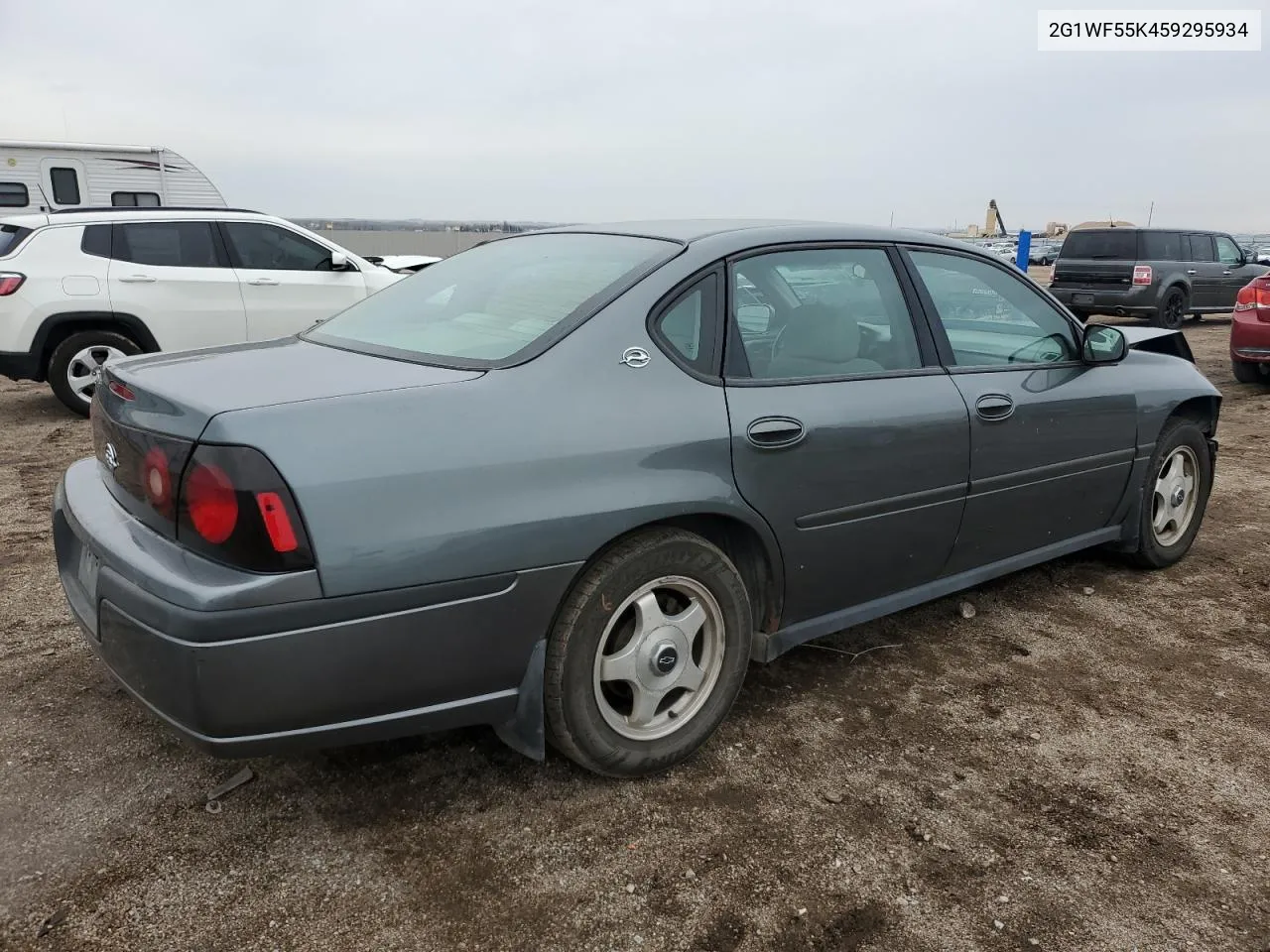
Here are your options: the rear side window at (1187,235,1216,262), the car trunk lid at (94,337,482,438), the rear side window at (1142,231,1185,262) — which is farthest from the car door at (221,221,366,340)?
the rear side window at (1187,235,1216,262)

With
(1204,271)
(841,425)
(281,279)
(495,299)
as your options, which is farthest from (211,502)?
(1204,271)

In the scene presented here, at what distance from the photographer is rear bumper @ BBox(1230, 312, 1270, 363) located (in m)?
8.95

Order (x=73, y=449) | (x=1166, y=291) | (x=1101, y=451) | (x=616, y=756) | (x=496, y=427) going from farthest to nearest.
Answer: (x=1166, y=291), (x=73, y=449), (x=1101, y=451), (x=616, y=756), (x=496, y=427)

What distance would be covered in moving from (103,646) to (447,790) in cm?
94

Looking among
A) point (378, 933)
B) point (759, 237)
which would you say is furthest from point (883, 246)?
point (378, 933)

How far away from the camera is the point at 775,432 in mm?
2691

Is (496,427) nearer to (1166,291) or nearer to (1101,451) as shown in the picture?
(1101,451)

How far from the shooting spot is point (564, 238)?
322 cm

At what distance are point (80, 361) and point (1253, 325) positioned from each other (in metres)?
10.3

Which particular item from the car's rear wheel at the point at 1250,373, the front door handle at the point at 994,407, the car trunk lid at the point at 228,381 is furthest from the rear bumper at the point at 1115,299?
the car trunk lid at the point at 228,381

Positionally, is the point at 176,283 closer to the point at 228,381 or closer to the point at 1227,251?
the point at 228,381

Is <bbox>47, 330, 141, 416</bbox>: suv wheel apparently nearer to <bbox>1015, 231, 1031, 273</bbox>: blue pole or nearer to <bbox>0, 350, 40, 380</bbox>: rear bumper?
<bbox>0, 350, 40, 380</bbox>: rear bumper

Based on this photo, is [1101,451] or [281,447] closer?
[281,447]

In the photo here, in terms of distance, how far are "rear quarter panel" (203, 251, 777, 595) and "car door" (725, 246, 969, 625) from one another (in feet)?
0.54
